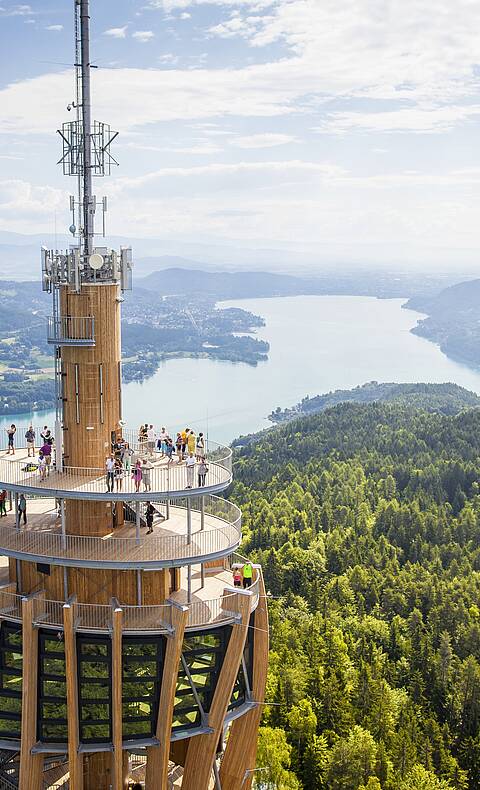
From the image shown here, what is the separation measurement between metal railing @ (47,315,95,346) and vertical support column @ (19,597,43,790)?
7912mm

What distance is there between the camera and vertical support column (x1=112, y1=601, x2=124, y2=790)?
2398 cm

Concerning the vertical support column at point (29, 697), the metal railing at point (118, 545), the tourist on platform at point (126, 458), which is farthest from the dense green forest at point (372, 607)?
the tourist on platform at point (126, 458)

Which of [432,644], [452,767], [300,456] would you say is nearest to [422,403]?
[300,456]

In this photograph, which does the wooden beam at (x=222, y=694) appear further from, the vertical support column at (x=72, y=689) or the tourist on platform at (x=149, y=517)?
the vertical support column at (x=72, y=689)

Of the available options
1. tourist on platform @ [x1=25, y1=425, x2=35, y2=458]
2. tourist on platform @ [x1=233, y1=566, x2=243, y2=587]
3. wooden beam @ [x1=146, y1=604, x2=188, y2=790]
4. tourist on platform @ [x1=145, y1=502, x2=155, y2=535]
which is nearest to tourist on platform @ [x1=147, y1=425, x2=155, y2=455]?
tourist on platform @ [x1=145, y1=502, x2=155, y2=535]

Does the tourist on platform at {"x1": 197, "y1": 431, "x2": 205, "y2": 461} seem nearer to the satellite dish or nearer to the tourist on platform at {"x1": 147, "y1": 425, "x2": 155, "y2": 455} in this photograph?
the tourist on platform at {"x1": 147, "y1": 425, "x2": 155, "y2": 455}

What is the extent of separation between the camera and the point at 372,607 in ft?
231

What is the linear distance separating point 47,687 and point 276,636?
3190 centimetres

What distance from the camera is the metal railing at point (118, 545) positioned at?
25438 mm

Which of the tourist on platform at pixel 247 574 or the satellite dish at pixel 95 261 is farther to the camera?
the tourist on platform at pixel 247 574

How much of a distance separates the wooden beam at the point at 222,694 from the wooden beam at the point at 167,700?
4.36ft

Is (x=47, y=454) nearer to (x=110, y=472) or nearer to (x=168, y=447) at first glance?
(x=110, y=472)

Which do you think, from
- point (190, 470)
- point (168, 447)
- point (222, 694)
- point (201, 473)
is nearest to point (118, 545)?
point (190, 470)

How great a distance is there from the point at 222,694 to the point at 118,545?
217 inches
